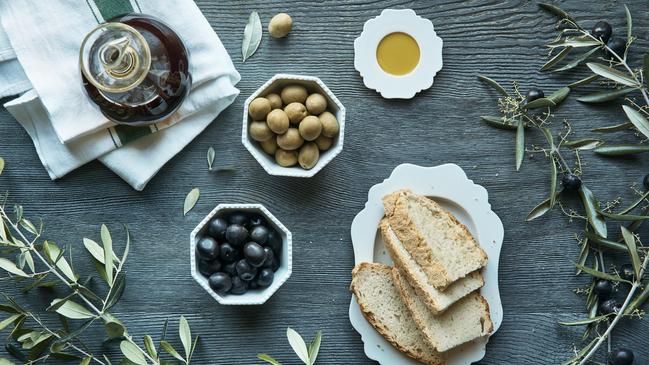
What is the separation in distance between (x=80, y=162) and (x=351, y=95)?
1.97ft

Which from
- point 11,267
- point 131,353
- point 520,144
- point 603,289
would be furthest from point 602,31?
point 11,267

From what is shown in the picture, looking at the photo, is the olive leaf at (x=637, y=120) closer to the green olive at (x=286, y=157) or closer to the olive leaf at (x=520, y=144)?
the olive leaf at (x=520, y=144)

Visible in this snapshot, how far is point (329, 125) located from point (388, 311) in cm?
43

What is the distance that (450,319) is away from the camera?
1419mm

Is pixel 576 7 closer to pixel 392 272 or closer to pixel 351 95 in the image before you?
pixel 351 95

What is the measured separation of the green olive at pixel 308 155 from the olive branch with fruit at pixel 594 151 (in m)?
0.38

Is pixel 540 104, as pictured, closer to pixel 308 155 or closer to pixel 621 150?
pixel 621 150

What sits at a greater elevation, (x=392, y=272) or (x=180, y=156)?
(x=180, y=156)

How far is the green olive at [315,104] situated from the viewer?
134cm

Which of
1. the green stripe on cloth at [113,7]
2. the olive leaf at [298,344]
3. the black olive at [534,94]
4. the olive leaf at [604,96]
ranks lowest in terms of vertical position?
the olive leaf at [298,344]

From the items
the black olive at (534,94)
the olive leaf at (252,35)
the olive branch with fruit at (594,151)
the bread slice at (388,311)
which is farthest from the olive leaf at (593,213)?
the olive leaf at (252,35)

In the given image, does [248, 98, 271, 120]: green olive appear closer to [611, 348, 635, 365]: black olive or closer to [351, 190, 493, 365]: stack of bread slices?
[351, 190, 493, 365]: stack of bread slices

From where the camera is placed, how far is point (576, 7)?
143cm

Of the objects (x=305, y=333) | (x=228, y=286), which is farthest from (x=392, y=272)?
(x=228, y=286)
